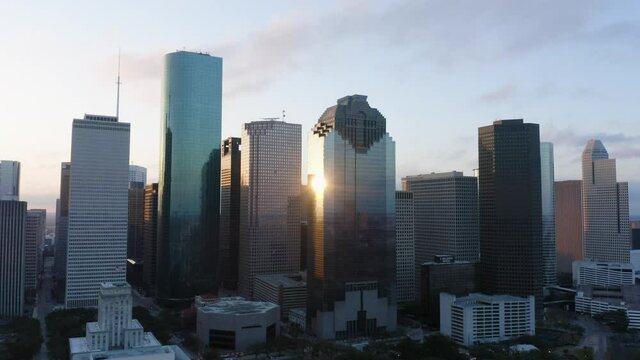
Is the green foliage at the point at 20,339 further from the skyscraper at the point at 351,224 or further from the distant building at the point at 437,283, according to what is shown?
the distant building at the point at 437,283

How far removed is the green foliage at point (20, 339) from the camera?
136875 mm

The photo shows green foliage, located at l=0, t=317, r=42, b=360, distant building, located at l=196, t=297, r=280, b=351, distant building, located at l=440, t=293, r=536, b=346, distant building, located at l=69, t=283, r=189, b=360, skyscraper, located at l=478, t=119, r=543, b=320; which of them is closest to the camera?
distant building, located at l=69, t=283, r=189, b=360

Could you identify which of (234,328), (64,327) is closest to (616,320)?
(234,328)

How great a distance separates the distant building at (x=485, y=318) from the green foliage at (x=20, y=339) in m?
117

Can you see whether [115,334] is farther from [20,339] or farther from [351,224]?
[351,224]

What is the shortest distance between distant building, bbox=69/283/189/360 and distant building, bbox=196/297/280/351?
19904mm

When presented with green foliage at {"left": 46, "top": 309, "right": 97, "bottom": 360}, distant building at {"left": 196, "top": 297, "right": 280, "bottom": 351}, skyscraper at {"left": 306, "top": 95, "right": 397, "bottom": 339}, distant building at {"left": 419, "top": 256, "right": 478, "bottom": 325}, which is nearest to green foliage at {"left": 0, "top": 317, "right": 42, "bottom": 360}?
green foliage at {"left": 46, "top": 309, "right": 97, "bottom": 360}

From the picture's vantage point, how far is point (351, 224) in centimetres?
17738

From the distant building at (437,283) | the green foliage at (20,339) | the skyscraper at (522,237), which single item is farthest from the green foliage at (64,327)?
the skyscraper at (522,237)

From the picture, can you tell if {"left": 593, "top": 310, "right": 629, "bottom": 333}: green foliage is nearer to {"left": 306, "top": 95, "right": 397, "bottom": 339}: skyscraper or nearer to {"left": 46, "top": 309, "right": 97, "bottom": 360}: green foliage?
{"left": 306, "top": 95, "right": 397, "bottom": 339}: skyscraper

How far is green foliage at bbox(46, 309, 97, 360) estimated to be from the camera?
141 meters

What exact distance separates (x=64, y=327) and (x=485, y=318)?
126323mm

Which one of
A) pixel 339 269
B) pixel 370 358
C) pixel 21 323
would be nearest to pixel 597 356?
pixel 370 358

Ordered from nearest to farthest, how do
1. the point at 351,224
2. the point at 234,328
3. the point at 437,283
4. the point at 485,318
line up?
→ the point at 234,328, the point at 485,318, the point at 351,224, the point at 437,283
